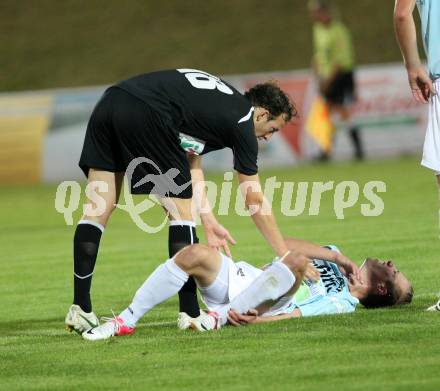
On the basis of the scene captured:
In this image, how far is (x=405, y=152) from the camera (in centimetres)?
2323

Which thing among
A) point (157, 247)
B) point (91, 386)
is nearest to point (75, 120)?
point (157, 247)

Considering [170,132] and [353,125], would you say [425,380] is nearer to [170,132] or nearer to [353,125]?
[170,132]

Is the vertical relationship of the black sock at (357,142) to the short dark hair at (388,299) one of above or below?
below

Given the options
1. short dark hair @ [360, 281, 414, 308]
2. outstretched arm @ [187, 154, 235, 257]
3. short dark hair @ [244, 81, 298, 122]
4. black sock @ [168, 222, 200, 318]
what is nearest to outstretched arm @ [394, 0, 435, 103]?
short dark hair @ [244, 81, 298, 122]

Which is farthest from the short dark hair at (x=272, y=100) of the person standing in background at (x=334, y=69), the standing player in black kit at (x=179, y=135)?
→ the person standing in background at (x=334, y=69)

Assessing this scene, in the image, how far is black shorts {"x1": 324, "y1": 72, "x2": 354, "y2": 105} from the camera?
Result: 2333 centimetres

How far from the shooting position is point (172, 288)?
7.41 meters

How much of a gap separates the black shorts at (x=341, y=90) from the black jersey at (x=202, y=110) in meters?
15.6

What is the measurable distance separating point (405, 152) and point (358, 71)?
1.77 metres

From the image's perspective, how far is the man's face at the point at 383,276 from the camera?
8.20 meters

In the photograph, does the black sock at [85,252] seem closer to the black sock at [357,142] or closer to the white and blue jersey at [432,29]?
the white and blue jersey at [432,29]

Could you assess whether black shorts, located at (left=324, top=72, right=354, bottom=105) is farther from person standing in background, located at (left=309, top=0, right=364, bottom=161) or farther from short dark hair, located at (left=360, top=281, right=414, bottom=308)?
short dark hair, located at (left=360, top=281, right=414, bottom=308)

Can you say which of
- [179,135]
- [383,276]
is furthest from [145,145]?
[383,276]

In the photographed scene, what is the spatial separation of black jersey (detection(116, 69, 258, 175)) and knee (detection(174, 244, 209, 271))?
1.77ft
